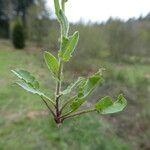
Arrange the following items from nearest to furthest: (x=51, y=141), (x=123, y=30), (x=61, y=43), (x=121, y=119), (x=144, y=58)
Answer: (x=61, y=43), (x=51, y=141), (x=121, y=119), (x=123, y=30), (x=144, y=58)

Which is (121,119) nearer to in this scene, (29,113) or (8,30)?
(29,113)

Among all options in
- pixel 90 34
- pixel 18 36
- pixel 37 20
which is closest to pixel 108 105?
pixel 90 34

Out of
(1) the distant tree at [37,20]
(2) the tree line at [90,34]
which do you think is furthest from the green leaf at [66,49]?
(1) the distant tree at [37,20]

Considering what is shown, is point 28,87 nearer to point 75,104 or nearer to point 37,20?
point 75,104

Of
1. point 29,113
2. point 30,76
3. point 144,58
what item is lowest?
point 144,58

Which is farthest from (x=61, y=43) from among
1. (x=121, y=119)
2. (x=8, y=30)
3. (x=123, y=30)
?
(x=8, y=30)

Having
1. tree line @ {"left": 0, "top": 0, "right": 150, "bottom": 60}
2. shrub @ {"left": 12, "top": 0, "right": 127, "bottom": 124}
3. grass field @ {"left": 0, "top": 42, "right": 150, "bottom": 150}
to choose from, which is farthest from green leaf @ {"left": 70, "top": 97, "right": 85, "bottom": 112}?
tree line @ {"left": 0, "top": 0, "right": 150, "bottom": 60}
